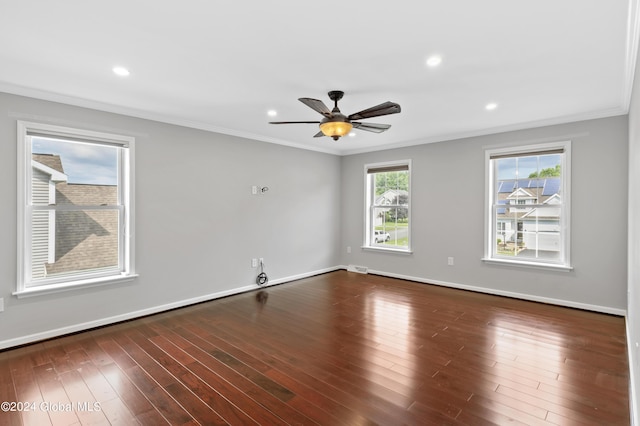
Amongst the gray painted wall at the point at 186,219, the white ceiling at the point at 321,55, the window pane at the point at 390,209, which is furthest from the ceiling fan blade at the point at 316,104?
the window pane at the point at 390,209

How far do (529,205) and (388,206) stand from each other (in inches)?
93.2

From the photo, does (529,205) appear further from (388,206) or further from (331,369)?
(331,369)

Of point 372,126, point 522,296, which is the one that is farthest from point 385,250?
point 372,126

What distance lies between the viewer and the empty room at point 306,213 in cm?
218

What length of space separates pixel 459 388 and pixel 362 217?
4431mm

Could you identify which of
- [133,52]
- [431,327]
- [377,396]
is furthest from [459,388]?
[133,52]

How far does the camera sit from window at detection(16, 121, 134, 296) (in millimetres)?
3301

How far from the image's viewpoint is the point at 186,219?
4453mm

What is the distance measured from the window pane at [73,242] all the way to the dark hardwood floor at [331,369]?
2.51ft

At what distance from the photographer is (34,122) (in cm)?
329

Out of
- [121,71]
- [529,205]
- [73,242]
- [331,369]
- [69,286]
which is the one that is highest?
[121,71]

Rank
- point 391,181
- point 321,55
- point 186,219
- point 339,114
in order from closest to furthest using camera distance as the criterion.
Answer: point 321,55
point 339,114
point 186,219
point 391,181

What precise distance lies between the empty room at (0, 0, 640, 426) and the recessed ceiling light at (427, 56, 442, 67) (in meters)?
0.02

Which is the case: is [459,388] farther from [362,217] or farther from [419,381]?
[362,217]
